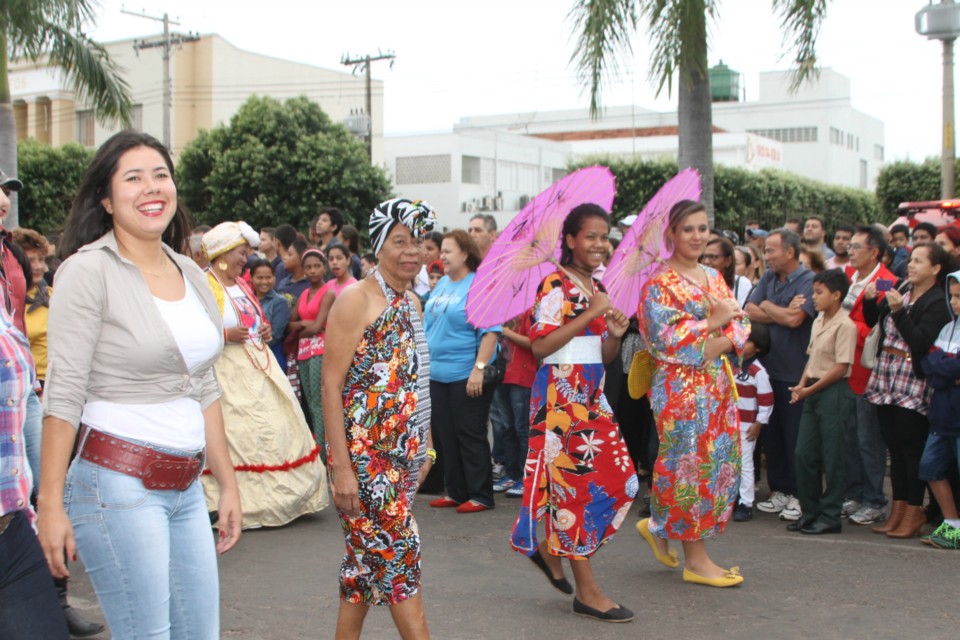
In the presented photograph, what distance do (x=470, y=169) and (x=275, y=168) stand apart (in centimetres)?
2175

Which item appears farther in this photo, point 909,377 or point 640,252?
point 909,377

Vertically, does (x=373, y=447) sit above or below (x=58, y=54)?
below

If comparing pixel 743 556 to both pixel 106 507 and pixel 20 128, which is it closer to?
pixel 106 507

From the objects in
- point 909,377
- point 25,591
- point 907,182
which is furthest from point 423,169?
point 25,591

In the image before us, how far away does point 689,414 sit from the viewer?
218 inches

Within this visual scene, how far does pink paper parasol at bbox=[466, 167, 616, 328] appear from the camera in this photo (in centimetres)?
518

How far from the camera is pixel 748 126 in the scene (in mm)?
62688

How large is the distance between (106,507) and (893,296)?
5.27 m

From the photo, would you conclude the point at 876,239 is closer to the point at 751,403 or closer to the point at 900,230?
the point at 751,403

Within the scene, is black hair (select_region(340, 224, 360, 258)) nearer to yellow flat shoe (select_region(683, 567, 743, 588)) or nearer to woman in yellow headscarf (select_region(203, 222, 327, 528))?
woman in yellow headscarf (select_region(203, 222, 327, 528))

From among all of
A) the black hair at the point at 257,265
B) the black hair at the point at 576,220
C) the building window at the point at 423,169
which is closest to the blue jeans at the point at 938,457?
the black hair at the point at 576,220

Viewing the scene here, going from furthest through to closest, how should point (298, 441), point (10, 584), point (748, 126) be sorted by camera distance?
1. point (748, 126)
2. point (298, 441)
3. point (10, 584)

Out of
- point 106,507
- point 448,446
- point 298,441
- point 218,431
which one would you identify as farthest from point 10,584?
point 448,446

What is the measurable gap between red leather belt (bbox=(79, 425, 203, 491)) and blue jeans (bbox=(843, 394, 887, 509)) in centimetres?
533
